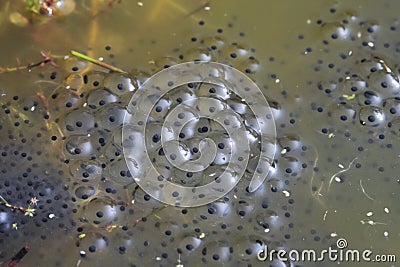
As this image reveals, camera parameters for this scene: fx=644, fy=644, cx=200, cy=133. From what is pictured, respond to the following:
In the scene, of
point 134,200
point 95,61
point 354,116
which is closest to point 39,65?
point 95,61

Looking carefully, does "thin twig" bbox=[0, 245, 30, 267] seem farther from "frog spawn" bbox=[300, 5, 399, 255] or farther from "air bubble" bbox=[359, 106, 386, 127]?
"air bubble" bbox=[359, 106, 386, 127]

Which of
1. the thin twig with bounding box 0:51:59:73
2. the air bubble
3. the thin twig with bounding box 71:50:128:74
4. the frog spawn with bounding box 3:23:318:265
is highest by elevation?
the air bubble

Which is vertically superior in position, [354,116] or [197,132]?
[354,116]

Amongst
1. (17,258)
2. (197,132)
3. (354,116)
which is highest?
(354,116)

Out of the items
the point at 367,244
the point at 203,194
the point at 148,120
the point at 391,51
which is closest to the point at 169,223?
the point at 203,194

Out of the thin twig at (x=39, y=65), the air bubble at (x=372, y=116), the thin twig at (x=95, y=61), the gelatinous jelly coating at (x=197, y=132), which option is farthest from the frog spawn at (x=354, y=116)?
the thin twig at (x=39, y=65)

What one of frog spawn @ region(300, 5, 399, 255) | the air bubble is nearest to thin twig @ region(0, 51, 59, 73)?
frog spawn @ region(300, 5, 399, 255)

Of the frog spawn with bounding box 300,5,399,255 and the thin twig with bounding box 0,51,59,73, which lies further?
the thin twig with bounding box 0,51,59,73

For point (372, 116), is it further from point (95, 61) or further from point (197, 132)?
point (95, 61)

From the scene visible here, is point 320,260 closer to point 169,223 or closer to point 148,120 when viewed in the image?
point 169,223
